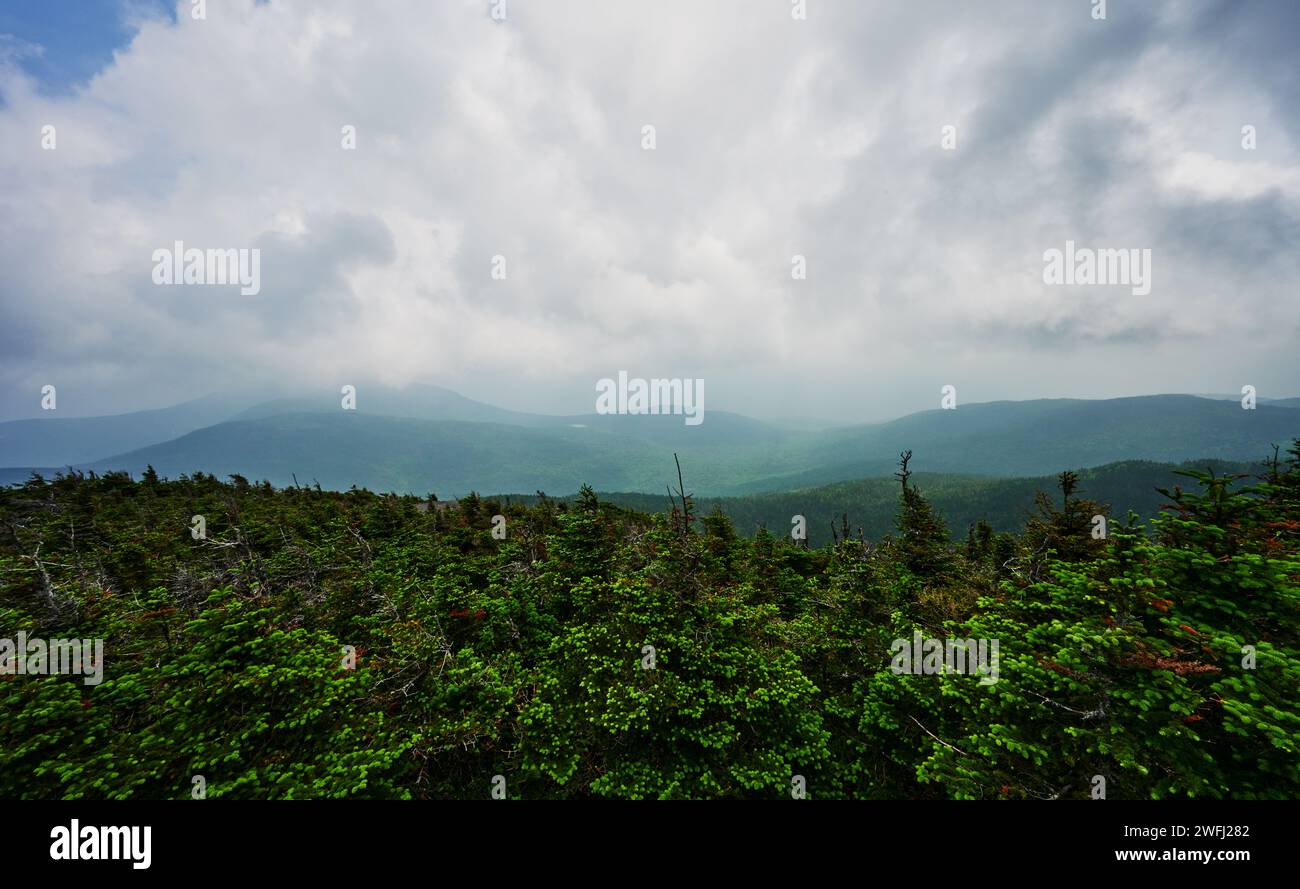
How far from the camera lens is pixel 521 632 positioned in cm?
1465

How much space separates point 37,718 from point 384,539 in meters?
16.9

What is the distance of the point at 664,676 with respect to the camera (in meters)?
10.1

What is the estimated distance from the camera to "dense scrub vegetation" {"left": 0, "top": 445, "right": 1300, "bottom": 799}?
6.62m

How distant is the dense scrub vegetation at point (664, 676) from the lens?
6.62 m

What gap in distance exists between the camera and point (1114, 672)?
24.8 feet
